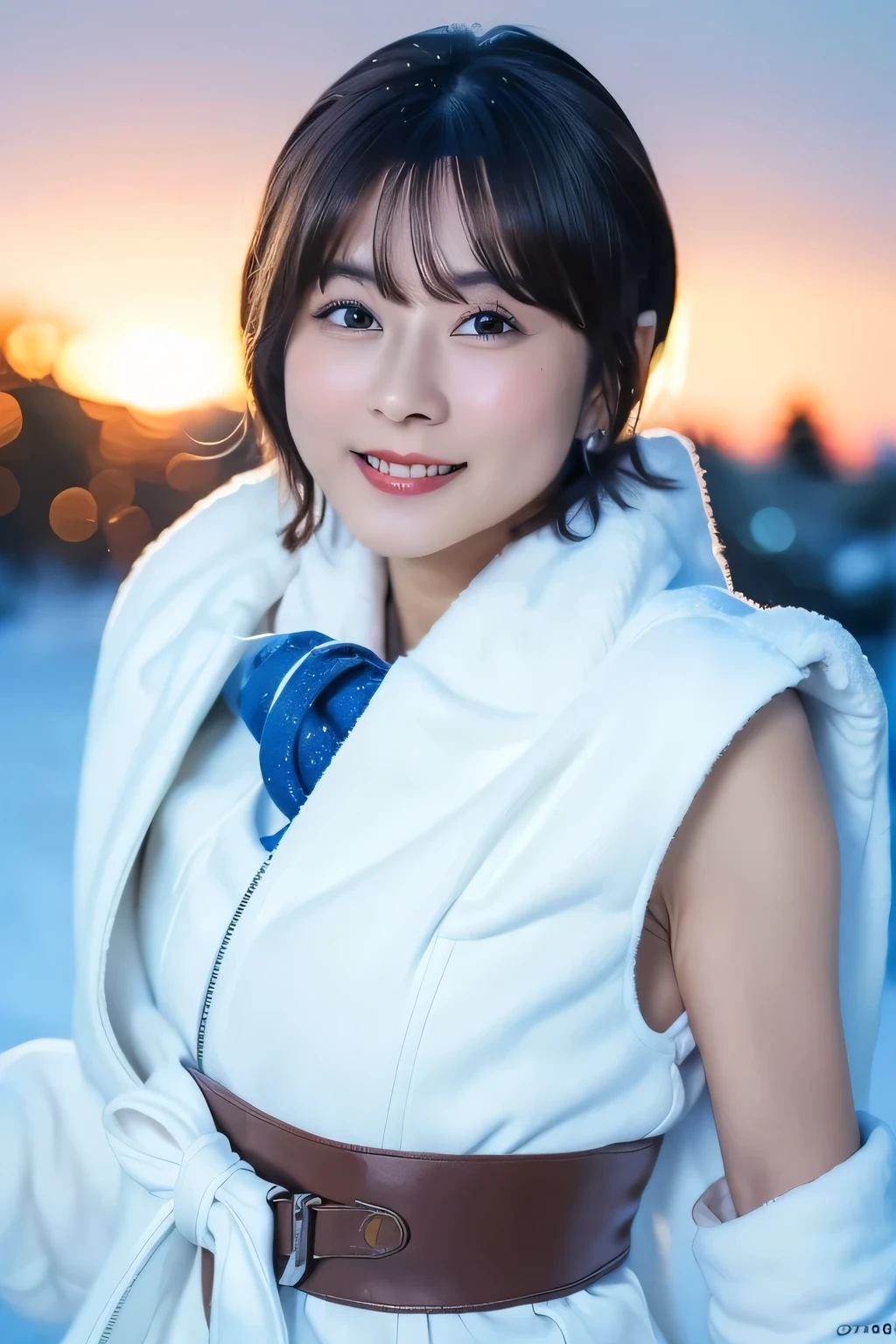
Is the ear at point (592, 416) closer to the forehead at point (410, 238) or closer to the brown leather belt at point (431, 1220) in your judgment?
the forehead at point (410, 238)

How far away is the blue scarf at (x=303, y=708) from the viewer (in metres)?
0.83

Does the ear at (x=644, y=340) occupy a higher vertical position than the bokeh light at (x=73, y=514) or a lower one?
higher

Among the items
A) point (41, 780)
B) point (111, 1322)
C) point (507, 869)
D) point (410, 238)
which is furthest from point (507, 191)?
point (41, 780)

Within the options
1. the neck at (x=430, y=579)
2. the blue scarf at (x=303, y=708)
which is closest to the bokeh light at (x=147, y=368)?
the neck at (x=430, y=579)

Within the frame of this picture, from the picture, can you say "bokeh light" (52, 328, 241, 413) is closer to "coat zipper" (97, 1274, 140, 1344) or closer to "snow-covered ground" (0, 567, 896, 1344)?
"snow-covered ground" (0, 567, 896, 1344)

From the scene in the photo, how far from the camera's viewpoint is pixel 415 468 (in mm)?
807

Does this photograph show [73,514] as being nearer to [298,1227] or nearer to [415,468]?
[415,468]

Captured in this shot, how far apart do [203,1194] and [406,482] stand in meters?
0.51

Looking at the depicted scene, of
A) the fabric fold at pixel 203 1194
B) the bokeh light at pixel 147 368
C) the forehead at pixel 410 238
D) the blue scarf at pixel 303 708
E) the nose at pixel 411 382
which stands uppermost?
the forehead at pixel 410 238

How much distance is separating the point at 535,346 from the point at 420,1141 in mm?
532

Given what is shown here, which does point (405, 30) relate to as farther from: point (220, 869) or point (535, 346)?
point (220, 869)

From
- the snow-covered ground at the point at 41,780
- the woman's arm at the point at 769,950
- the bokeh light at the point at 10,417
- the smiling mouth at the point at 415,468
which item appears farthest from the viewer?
the bokeh light at the point at 10,417

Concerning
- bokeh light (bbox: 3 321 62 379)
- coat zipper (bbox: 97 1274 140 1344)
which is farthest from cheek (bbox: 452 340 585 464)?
bokeh light (bbox: 3 321 62 379)

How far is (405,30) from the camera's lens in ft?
4.18
